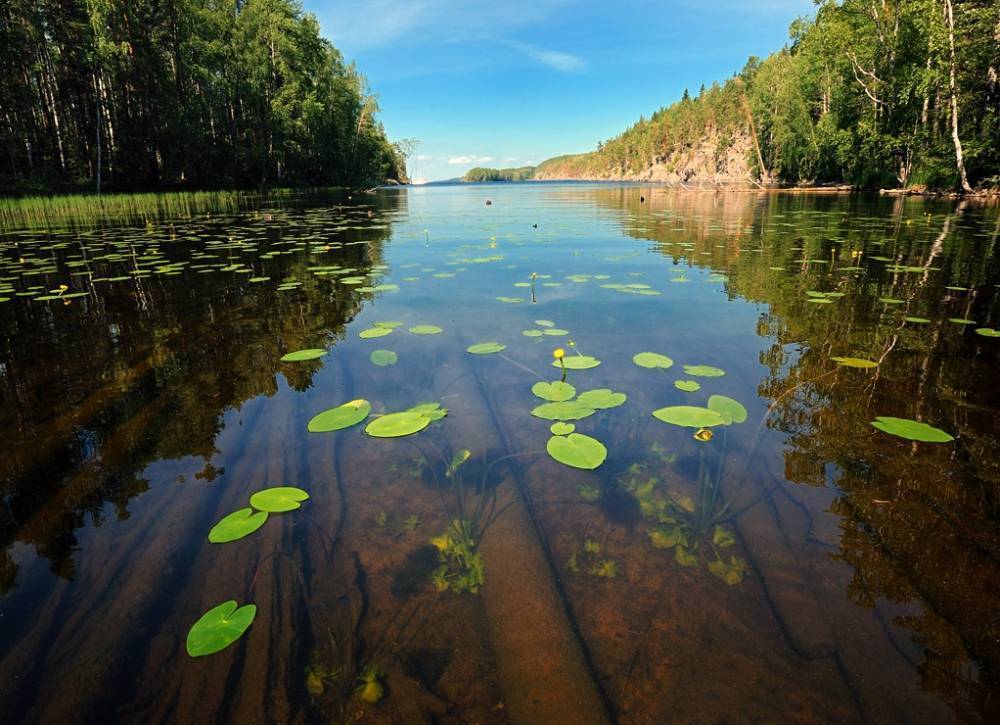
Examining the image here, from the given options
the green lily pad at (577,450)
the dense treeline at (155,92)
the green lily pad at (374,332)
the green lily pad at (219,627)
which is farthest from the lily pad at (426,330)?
the dense treeline at (155,92)

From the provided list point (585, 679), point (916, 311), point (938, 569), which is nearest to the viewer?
point (585, 679)

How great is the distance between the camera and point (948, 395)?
2.52 metres

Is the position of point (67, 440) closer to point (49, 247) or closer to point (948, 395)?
point (948, 395)

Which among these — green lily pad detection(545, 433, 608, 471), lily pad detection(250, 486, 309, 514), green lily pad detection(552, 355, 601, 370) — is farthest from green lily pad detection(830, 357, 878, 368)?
lily pad detection(250, 486, 309, 514)

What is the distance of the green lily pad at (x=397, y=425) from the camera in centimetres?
222

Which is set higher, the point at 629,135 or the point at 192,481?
the point at 629,135

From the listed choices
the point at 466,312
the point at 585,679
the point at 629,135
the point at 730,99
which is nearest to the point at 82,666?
the point at 585,679

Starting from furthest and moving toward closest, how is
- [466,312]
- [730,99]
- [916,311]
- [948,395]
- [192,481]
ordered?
[730,99] → [466,312] → [916,311] → [948,395] → [192,481]

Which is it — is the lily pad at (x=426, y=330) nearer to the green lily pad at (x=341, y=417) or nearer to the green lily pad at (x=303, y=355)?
the green lily pad at (x=303, y=355)

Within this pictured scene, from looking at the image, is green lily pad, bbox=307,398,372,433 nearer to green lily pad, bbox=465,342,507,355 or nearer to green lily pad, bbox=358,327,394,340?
green lily pad, bbox=465,342,507,355

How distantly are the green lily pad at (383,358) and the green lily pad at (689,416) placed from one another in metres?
1.77

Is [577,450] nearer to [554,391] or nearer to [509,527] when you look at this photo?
[509,527]

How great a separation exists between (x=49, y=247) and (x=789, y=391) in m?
12.5

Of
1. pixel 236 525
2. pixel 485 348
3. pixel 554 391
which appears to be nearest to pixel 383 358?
pixel 485 348
